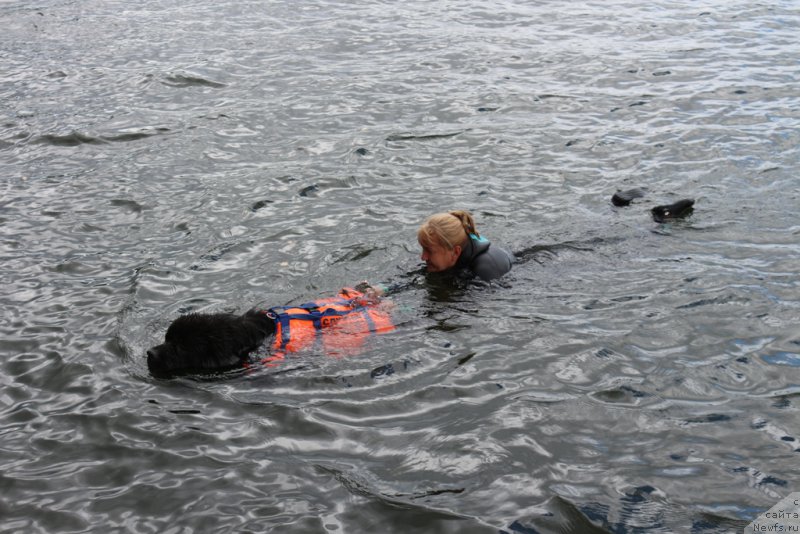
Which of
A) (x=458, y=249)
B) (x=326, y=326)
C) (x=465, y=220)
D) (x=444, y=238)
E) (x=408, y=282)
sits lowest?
(x=408, y=282)

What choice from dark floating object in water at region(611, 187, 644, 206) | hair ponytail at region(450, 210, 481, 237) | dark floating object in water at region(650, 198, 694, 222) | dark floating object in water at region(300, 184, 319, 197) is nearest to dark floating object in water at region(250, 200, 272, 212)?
dark floating object in water at region(300, 184, 319, 197)

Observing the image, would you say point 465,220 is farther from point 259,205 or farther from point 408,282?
point 259,205

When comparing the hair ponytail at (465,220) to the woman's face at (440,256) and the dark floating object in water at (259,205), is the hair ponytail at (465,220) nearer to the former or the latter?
the woman's face at (440,256)

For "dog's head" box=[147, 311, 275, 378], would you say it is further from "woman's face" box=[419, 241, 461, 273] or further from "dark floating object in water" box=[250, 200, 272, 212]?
"dark floating object in water" box=[250, 200, 272, 212]

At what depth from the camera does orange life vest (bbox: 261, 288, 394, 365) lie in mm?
5754

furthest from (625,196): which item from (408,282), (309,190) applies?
(309,190)

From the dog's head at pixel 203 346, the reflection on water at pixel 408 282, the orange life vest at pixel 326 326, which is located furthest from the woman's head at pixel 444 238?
the dog's head at pixel 203 346

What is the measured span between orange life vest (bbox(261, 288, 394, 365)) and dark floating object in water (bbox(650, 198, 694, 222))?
136 inches

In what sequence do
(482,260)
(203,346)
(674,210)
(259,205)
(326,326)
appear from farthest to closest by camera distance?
(259,205) → (674,210) → (482,260) → (326,326) → (203,346)

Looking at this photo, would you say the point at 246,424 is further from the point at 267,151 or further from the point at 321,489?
the point at 267,151

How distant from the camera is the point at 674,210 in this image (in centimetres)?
793

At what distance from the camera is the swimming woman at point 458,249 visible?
6832 millimetres

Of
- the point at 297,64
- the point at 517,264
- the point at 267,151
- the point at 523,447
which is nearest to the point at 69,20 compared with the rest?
the point at 297,64

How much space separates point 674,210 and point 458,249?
2562 mm
